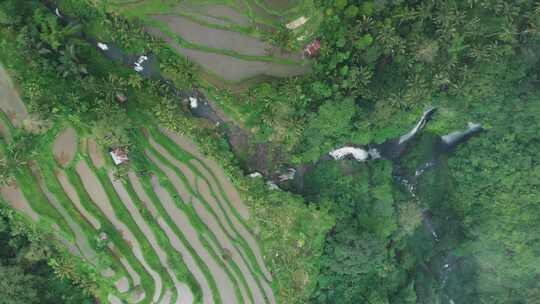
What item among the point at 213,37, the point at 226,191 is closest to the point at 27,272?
the point at 226,191

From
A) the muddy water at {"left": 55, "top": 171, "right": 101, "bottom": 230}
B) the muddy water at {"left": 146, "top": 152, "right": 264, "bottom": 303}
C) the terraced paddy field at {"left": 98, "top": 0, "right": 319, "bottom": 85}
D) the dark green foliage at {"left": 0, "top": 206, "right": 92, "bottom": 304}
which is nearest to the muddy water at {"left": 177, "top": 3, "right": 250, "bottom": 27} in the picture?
the terraced paddy field at {"left": 98, "top": 0, "right": 319, "bottom": 85}

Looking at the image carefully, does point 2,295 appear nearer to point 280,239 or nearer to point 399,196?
point 280,239

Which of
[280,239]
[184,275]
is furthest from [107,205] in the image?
[280,239]

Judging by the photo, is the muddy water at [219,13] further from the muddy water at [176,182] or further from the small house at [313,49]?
the muddy water at [176,182]

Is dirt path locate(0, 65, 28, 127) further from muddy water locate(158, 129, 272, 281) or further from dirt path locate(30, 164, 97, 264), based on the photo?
muddy water locate(158, 129, 272, 281)

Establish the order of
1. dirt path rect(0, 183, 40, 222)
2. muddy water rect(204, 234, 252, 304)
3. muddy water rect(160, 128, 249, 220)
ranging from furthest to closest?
muddy water rect(204, 234, 252, 304) < muddy water rect(160, 128, 249, 220) < dirt path rect(0, 183, 40, 222)

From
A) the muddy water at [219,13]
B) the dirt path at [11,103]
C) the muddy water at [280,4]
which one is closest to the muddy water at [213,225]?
the dirt path at [11,103]
